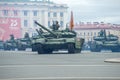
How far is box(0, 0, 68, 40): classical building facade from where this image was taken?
297 ft

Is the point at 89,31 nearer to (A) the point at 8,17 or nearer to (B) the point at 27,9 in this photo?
(B) the point at 27,9

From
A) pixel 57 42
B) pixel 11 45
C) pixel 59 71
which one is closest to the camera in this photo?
pixel 59 71

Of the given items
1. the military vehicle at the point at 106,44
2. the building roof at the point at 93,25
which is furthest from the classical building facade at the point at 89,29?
the military vehicle at the point at 106,44

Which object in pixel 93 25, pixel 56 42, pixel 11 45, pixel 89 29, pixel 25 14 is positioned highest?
pixel 25 14

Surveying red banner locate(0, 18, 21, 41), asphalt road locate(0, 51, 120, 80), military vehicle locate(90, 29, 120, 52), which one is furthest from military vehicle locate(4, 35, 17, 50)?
asphalt road locate(0, 51, 120, 80)

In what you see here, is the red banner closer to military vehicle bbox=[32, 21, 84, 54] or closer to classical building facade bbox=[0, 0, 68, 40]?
classical building facade bbox=[0, 0, 68, 40]

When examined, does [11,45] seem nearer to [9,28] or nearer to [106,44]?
[106,44]

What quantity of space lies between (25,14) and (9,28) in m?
24.2

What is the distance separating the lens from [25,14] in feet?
368

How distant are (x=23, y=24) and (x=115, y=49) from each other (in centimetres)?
7230

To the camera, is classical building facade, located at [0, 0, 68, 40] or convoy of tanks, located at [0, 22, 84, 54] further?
classical building facade, located at [0, 0, 68, 40]

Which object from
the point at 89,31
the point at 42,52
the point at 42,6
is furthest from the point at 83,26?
the point at 42,52

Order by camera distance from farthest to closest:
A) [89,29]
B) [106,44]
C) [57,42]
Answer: [89,29], [106,44], [57,42]

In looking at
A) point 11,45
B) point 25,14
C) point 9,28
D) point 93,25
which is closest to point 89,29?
point 93,25
